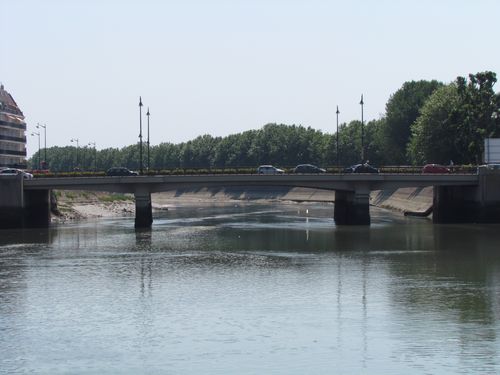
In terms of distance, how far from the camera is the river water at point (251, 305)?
40.0 meters

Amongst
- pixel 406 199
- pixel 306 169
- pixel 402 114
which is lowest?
pixel 406 199

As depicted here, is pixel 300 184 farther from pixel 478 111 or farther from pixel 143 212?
pixel 478 111

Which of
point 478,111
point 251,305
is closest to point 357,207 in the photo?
point 478,111

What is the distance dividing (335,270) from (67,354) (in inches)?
1200

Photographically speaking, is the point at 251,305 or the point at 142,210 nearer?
the point at 251,305

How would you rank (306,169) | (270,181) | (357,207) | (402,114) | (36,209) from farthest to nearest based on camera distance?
1. (402,114)
2. (306,169)
3. (36,209)
4. (270,181)
5. (357,207)

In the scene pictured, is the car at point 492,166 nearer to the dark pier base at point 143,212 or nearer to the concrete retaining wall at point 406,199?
the concrete retaining wall at point 406,199

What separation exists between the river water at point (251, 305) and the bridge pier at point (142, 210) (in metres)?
15.9

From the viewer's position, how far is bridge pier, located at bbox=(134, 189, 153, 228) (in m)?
111

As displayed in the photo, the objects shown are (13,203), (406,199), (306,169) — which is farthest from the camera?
(406,199)

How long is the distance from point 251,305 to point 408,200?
324ft

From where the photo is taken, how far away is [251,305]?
173 feet

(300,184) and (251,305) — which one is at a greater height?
(300,184)

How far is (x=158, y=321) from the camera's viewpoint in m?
48.2
